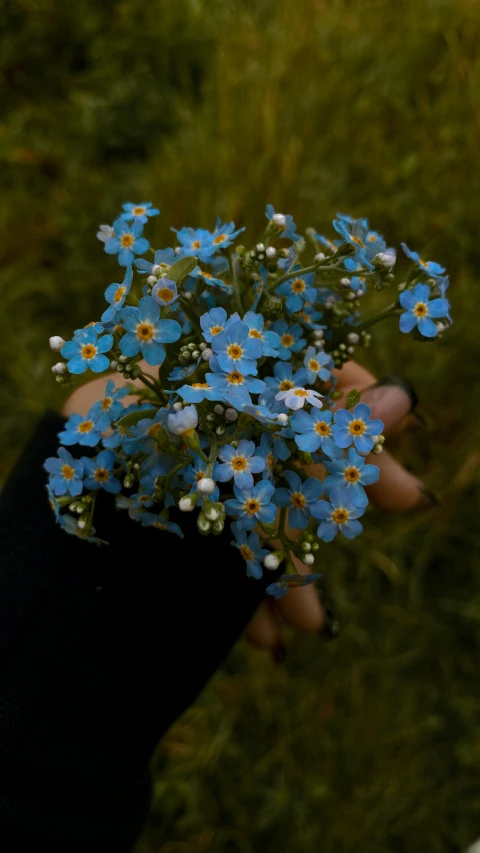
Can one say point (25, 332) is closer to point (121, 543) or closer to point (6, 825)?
point (121, 543)

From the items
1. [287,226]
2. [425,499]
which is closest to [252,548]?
[287,226]

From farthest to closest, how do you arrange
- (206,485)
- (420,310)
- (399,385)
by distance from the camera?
1. (399,385)
2. (420,310)
3. (206,485)

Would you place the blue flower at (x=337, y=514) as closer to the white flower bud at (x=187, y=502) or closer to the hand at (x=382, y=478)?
the white flower bud at (x=187, y=502)

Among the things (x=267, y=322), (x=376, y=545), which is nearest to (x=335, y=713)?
(x=376, y=545)

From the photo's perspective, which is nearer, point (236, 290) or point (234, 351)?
point (234, 351)

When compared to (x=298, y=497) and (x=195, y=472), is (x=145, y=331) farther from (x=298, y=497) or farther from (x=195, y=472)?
(x=298, y=497)

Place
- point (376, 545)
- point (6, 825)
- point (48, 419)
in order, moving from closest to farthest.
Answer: point (6, 825) < point (48, 419) < point (376, 545)

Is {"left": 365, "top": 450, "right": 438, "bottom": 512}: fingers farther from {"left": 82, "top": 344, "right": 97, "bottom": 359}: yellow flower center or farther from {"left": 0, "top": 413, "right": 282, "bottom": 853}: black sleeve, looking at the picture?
{"left": 82, "top": 344, "right": 97, "bottom": 359}: yellow flower center
